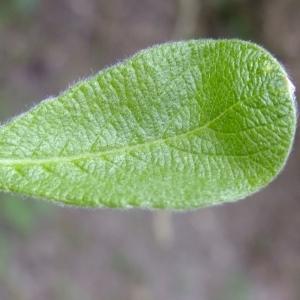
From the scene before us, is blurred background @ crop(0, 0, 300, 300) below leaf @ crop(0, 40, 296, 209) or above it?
above

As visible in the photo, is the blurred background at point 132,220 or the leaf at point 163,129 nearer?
the leaf at point 163,129

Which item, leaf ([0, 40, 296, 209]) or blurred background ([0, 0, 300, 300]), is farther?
blurred background ([0, 0, 300, 300])

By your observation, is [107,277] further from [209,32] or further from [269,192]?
[209,32]

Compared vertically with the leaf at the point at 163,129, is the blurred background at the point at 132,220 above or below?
above

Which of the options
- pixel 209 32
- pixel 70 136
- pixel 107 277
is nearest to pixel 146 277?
pixel 107 277
